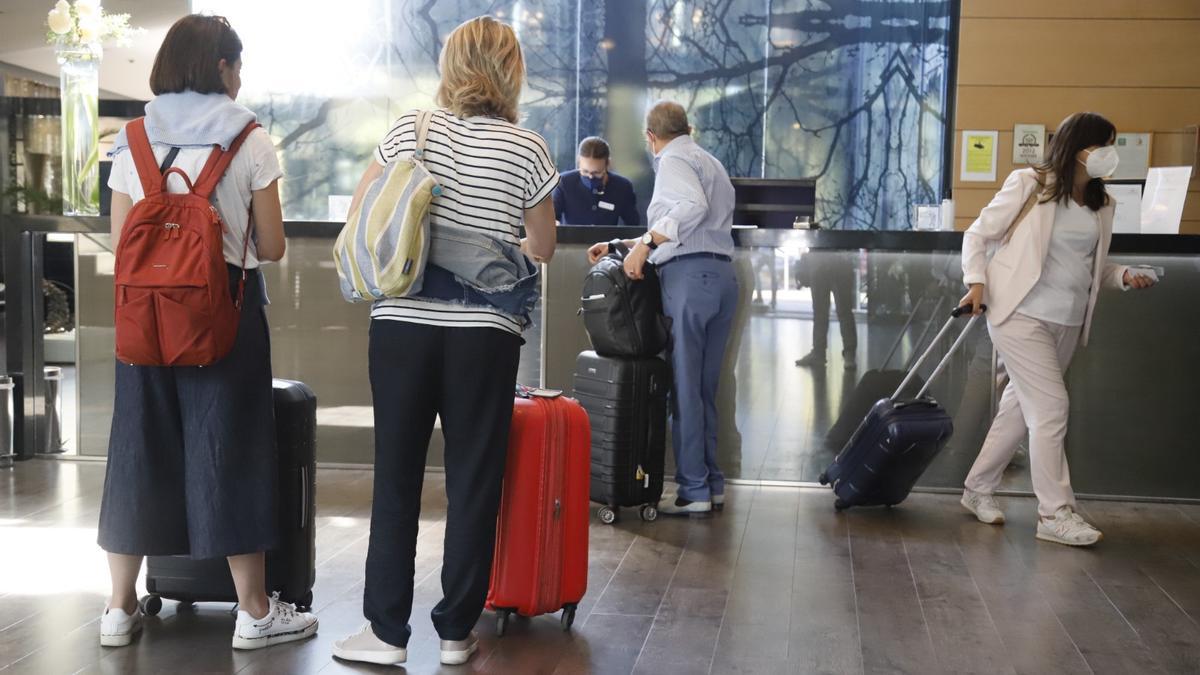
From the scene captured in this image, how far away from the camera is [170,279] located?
2.54 meters

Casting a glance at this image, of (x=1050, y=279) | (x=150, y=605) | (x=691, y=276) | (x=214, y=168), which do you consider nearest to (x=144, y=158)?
→ (x=214, y=168)

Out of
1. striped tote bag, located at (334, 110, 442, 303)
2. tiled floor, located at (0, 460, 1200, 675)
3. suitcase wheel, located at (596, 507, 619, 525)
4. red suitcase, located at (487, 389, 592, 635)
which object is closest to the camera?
striped tote bag, located at (334, 110, 442, 303)

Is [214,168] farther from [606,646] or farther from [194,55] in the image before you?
[606,646]

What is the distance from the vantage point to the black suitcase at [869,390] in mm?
4844

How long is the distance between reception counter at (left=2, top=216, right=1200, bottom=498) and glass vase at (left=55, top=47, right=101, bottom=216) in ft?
0.70

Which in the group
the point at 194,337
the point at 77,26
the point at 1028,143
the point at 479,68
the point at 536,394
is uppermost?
the point at 77,26

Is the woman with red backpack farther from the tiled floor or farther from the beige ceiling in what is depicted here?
the beige ceiling

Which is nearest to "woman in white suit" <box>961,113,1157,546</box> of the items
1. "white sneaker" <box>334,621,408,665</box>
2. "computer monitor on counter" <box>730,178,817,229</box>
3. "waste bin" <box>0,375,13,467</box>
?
"computer monitor on counter" <box>730,178,817,229</box>

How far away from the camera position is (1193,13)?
271 inches

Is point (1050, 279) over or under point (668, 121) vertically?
under

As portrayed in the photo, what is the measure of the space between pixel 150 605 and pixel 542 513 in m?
1.00

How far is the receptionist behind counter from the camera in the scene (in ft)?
23.5

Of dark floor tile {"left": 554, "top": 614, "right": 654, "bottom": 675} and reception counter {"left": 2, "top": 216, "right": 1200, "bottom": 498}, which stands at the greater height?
reception counter {"left": 2, "top": 216, "right": 1200, "bottom": 498}

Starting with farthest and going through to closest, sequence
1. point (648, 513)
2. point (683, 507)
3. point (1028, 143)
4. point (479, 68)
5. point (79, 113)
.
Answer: point (1028, 143) → point (79, 113) → point (683, 507) → point (648, 513) → point (479, 68)
